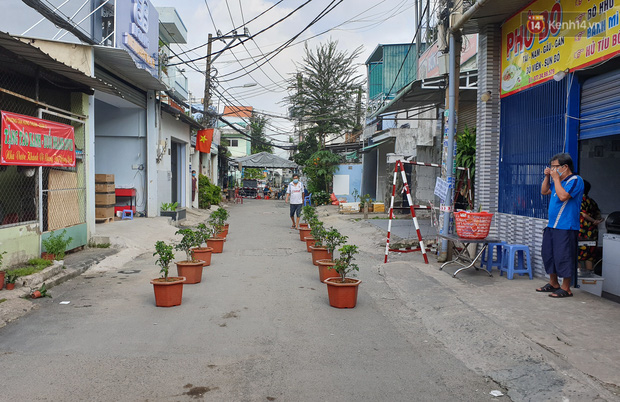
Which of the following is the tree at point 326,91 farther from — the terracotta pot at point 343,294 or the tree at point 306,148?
the terracotta pot at point 343,294

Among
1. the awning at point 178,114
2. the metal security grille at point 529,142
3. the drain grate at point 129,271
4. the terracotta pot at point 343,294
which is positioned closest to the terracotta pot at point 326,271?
the terracotta pot at point 343,294

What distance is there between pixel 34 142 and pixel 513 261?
8.13m

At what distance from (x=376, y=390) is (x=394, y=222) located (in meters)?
12.9

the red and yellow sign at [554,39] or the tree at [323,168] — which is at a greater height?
the red and yellow sign at [554,39]

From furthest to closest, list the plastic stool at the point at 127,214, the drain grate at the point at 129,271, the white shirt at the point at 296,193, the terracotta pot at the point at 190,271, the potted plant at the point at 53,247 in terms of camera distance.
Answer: the white shirt at the point at 296,193 < the plastic stool at the point at 127,214 < the drain grate at the point at 129,271 < the potted plant at the point at 53,247 < the terracotta pot at the point at 190,271

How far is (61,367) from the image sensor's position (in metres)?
→ 4.36

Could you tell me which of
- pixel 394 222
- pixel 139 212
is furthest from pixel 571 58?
pixel 139 212

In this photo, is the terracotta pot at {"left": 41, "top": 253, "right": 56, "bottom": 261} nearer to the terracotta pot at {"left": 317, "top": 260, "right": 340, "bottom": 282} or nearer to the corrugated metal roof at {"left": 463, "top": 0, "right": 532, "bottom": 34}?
the terracotta pot at {"left": 317, "top": 260, "right": 340, "bottom": 282}

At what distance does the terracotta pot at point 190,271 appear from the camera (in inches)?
323

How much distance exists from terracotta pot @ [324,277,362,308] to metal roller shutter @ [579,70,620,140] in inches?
151

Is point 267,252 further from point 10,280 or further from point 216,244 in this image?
point 10,280

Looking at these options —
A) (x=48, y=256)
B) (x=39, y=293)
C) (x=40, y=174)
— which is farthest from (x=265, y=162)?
(x=39, y=293)

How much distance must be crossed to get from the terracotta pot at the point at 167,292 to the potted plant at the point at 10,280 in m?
2.09

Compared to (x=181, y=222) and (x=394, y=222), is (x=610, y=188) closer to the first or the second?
(x=394, y=222)
